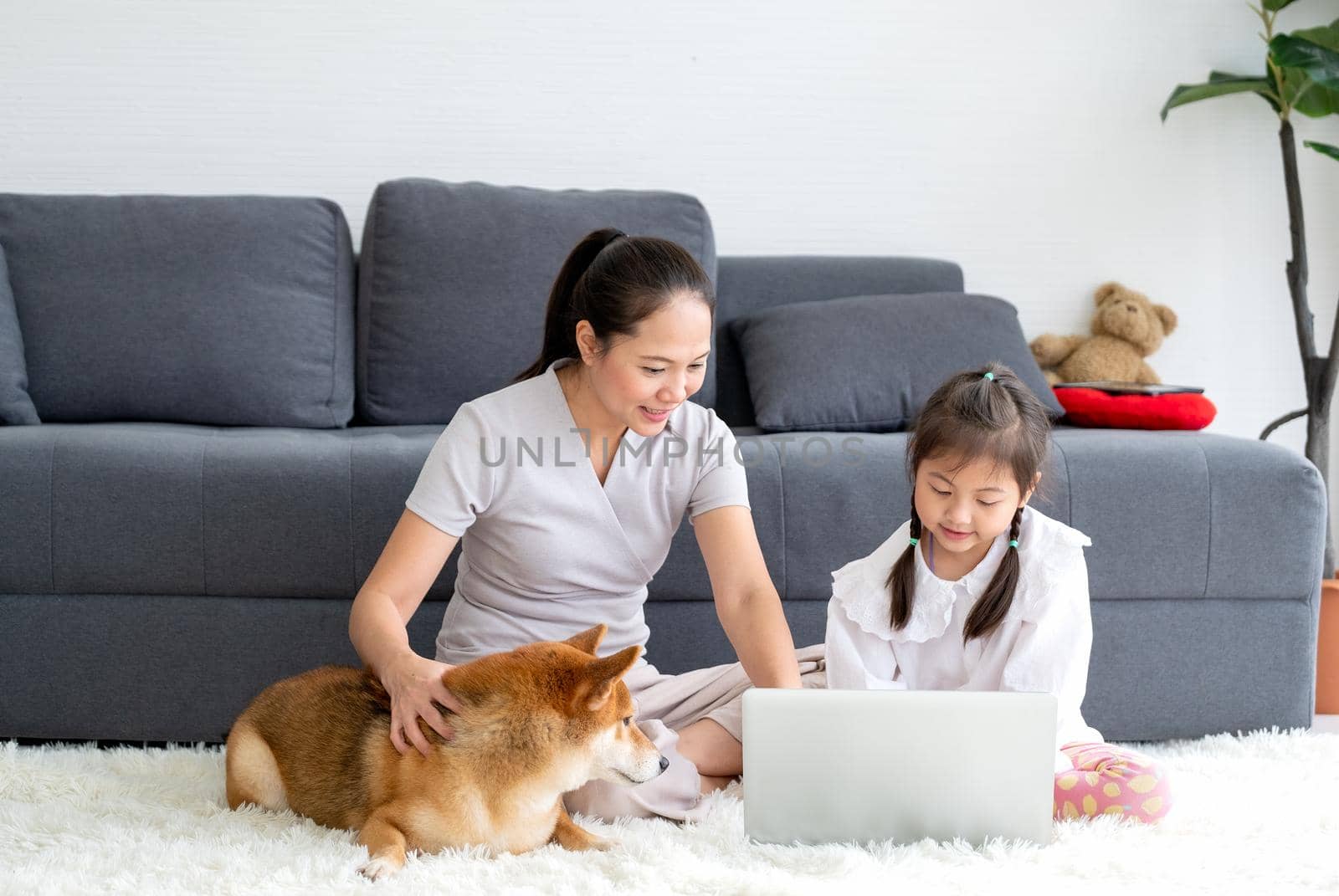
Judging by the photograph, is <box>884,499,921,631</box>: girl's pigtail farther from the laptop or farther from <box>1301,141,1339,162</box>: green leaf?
<box>1301,141,1339,162</box>: green leaf

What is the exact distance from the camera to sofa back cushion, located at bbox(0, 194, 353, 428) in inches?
96.7

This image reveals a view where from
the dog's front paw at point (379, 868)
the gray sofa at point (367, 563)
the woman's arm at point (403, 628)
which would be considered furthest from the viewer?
the gray sofa at point (367, 563)

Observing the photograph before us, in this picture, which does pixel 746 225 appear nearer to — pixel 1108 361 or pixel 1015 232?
pixel 1015 232

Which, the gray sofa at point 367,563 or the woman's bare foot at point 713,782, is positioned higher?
the gray sofa at point 367,563

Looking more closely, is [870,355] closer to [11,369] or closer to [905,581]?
→ [905,581]

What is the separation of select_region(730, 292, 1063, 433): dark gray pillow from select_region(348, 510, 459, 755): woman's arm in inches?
40.3

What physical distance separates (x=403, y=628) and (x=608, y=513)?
35cm

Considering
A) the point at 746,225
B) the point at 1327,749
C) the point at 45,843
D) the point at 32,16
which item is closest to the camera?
the point at 45,843

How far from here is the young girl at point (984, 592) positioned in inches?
61.4

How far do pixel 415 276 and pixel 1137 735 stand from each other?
174 centimetres

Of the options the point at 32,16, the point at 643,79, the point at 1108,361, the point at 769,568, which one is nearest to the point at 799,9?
the point at 643,79

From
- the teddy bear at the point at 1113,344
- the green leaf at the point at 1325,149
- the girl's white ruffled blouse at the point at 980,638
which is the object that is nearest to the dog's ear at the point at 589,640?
the girl's white ruffled blouse at the point at 980,638

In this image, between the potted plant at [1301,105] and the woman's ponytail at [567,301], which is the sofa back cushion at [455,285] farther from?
the potted plant at [1301,105]

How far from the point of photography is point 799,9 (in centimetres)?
304
